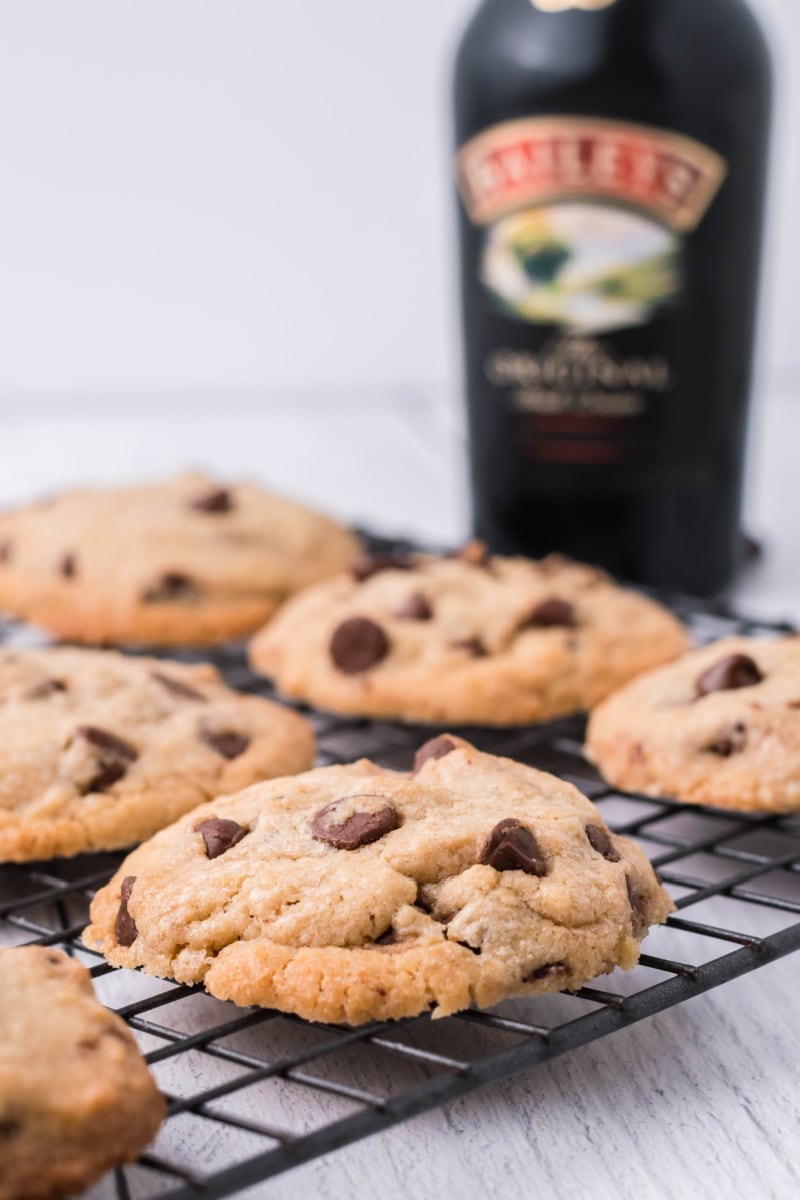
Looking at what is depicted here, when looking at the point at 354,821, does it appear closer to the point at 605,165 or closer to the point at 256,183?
the point at 605,165

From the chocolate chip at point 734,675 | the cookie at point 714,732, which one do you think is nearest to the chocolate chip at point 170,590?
the cookie at point 714,732

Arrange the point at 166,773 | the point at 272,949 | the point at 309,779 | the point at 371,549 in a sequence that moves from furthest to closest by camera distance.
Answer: the point at 371,549 < the point at 166,773 < the point at 309,779 < the point at 272,949

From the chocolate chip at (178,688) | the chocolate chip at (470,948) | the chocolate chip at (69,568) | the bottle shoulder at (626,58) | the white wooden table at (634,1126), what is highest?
the bottle shoulder at (626,58)

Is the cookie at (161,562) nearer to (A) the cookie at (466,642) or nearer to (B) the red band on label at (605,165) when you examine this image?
(A) the cookie at (466,642)

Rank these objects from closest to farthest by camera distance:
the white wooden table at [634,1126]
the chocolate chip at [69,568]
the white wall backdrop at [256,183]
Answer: the white wooden table at [634,1126]
the chocolate chip at [69,568]
the white wall backdrop at [256,183]

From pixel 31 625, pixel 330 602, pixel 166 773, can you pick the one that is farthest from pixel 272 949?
pixel 31 625

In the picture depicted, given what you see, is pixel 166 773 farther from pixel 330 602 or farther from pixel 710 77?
pixel 710 77

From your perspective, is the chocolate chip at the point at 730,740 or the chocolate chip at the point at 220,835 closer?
the chocolate chip at the point at 220,835
